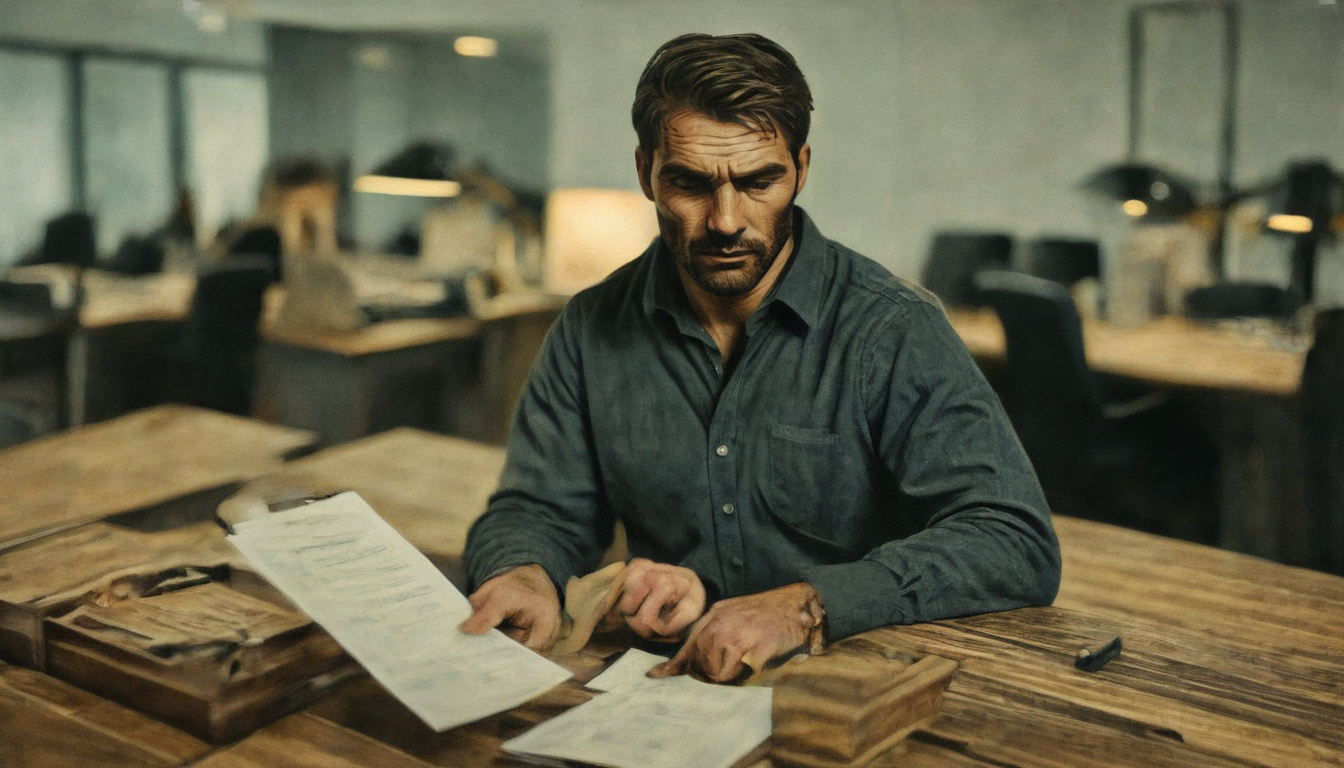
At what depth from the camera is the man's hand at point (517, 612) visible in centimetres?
130

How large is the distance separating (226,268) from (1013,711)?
274 centimetres

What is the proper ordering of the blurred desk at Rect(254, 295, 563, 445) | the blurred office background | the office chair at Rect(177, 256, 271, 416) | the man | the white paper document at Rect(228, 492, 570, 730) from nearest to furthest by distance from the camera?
1. the white paper document at Rect(228, 492, 570, 730)
2. the man
3. the blurred office background
4. the office chair at Rect(177, 256, 271, 416)
5. the blurred desk at Rect(254, 295, 563, 445)

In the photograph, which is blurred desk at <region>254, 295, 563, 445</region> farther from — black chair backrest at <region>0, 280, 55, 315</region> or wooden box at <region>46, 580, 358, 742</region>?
wooden box at <region>46, 580, 358, 742</region>

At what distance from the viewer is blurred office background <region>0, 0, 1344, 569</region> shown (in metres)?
2.93

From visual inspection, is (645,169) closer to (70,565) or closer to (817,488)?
(817,488)

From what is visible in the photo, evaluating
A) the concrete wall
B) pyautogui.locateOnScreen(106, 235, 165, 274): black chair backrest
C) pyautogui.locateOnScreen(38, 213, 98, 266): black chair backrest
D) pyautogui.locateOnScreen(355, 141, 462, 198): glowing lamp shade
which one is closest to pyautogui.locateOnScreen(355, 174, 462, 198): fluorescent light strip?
pyautogui.locateOnScreen(355, 141, 462, 198): glowing lamp shade

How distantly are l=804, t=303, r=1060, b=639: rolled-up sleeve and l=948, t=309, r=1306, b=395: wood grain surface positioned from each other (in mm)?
1437

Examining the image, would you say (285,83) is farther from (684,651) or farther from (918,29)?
(684,651)

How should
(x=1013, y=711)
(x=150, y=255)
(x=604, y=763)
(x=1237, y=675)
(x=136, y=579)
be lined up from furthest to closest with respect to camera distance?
(x=150, y=255) < (x=136, y=579) < (x=1237, y=675) < (x=1013, y=711) < (x=604, y=763)

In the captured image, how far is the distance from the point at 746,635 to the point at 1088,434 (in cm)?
227

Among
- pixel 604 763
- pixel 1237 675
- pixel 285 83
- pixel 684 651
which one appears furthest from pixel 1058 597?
pixel 285 83

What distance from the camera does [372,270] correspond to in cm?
356

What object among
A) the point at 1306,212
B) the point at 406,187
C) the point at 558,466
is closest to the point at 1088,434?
the point at 1306,212

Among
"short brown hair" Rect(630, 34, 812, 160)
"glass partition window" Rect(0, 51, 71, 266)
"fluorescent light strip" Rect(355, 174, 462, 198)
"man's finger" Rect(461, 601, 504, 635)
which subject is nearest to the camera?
"man's finger" Rect(461, 601, 504, 635)
